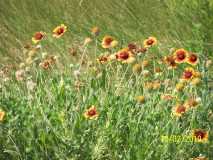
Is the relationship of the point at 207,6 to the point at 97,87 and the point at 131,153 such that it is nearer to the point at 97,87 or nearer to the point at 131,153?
the point at 97,87

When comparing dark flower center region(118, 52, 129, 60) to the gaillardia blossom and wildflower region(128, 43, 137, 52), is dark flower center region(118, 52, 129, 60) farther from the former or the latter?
the gaillardia blossom

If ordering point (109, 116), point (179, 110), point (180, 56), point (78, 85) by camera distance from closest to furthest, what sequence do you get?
1. point (179, 110)
2. point (109, 116)
3. point (78, 85)
4. point (180, 56)

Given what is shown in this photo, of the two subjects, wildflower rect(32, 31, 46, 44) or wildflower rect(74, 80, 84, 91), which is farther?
wildflower rect(32, 31, 46, 44)

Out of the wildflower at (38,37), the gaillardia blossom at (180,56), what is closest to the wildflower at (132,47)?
the gaillardia blossom at (180,56)

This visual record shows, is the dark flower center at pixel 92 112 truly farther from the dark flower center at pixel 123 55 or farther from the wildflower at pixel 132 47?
the wildflower at pixel 132 47

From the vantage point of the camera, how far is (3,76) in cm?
468

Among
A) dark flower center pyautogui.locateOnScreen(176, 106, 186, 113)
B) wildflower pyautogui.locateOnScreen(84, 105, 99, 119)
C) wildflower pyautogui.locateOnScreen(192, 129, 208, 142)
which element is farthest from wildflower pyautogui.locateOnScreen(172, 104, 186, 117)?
wildflower pyautogui.locateOnScreen(84, 105, 99, 119)

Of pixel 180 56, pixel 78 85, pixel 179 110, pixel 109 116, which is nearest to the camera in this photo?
pixel 179 110

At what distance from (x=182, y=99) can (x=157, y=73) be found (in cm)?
33

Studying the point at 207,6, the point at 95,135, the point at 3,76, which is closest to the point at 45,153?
the point at 95,135

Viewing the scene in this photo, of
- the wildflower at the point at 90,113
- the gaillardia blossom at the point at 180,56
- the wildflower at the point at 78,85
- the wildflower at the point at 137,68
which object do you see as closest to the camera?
the wildflower at the point at 90,113

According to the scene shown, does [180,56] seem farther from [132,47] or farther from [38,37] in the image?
[38,37]

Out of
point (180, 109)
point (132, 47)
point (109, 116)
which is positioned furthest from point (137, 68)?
point (180, 109)

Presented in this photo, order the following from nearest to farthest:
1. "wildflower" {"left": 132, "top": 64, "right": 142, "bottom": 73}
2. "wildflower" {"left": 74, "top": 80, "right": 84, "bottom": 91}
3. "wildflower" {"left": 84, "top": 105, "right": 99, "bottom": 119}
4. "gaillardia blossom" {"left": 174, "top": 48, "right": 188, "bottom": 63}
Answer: "wildflower" {"left": 84, "top": 105, "right": 99, "bottom": 119}, "wildflower" {"left": 74, "top": 80, "right": 84, "bottom": 91}, "gaillardia blossom" {"left": 174, "top": 48, "right": 188, "bottom": 63}, "wildflower" {"left": 132, "top": 64, "right": 142, "bottom": 73}
